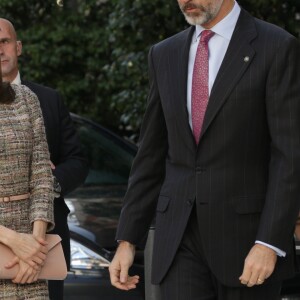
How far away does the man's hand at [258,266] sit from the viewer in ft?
14.0

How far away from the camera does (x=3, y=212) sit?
15.5 ft

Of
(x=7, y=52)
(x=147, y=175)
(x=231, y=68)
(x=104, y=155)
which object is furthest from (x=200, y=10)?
(x=104, y=155)

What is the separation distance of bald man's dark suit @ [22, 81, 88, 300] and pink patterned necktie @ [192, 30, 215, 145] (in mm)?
1366

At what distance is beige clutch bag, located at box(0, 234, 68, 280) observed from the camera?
15.3 feet

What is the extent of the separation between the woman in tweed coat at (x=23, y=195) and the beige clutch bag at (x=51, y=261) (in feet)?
0.08

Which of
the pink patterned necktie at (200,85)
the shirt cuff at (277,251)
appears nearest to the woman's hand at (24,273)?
the pink patterned necktie at (200,85)

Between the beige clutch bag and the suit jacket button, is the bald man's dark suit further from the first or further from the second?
the suit jacket button

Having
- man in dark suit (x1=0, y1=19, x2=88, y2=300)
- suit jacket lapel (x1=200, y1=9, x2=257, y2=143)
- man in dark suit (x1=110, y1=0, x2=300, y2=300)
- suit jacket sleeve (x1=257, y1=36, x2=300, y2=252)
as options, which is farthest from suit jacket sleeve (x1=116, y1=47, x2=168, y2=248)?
man in dark suit (x1=0, y1=19, x2=88, y2=300)

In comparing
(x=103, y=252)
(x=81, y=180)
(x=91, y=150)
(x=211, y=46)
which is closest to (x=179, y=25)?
(x=91, y=150)

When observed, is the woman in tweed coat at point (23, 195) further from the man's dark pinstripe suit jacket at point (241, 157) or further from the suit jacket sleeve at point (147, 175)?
the man's dark pinstripe suit jacket at point (241, 157)

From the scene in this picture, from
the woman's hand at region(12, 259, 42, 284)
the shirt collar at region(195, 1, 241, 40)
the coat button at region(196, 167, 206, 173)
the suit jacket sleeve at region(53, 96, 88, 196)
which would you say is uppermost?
the shirt collar at region(195, 1, 241, 40)

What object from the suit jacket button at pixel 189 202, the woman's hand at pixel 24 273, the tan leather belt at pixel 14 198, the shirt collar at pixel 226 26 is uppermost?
the shirt collar at pixel 226 26

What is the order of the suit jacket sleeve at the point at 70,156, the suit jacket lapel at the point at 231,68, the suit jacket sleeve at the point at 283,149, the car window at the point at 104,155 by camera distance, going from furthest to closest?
1. the car window at the point at 104,155
2. the suit jacket sleeve at the point at 70,156
3. the suit jacket lapel at the point at 231,68
4. the suit jacket sleeve at the point at 283,149

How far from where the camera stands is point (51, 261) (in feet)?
15.6
